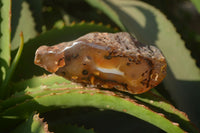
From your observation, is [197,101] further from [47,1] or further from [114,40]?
[47,1]

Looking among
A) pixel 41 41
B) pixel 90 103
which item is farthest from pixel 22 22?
pixel 90 103

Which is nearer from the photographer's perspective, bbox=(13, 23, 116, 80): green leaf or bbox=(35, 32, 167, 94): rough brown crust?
bbox=(35, 32, 167, 94): rough brown crust

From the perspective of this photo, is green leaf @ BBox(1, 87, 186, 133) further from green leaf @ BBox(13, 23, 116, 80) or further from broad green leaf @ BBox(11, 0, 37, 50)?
broad green leaf @ BBox(11, 0, 37, 50)

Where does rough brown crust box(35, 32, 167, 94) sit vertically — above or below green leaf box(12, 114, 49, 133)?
above

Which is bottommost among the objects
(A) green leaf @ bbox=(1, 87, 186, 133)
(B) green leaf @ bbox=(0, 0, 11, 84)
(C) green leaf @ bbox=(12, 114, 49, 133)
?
(C) green leaf @ bbox=(12, 114, 49, 133)

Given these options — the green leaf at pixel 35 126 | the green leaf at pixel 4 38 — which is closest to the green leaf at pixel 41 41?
A: the green leaf at pixel 4 38

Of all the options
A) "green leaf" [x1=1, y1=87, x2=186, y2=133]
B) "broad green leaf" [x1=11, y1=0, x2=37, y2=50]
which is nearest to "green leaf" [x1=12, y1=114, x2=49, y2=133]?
"green leaf" [x1=1, y1=87, x2=186, y2=133]

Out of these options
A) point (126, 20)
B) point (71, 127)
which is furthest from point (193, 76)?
point (71, 127)
